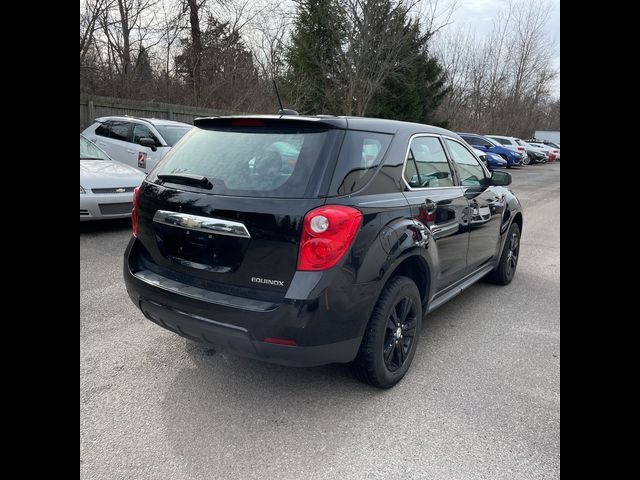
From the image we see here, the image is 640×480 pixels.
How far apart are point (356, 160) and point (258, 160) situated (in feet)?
1.88

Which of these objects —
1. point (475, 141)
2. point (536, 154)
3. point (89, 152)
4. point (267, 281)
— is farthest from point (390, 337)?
point (536, 154)

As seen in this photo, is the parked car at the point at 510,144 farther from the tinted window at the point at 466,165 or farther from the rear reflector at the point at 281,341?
the rear reflector at the point at 281,341

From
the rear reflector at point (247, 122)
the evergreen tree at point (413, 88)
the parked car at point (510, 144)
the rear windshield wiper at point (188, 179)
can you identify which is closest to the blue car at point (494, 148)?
the parked car at point (510, 144)

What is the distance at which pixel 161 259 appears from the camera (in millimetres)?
2855

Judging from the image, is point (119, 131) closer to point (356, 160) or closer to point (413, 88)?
point (356, 160)

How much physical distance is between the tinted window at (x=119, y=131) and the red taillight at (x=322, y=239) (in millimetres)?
8357

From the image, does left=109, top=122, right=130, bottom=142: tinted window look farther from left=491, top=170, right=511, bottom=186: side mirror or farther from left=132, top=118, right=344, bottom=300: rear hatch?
left=491, top=170, right=511, bottom=186: side mirror

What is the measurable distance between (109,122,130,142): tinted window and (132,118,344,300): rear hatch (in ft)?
24.2

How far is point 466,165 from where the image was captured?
4164 millimetres

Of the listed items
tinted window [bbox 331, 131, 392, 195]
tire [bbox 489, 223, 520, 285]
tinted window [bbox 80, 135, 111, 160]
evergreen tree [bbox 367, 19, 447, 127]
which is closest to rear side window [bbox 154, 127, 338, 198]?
tinted window [bbox 331, 131, 392, 195]

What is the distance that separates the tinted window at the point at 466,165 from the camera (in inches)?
157
